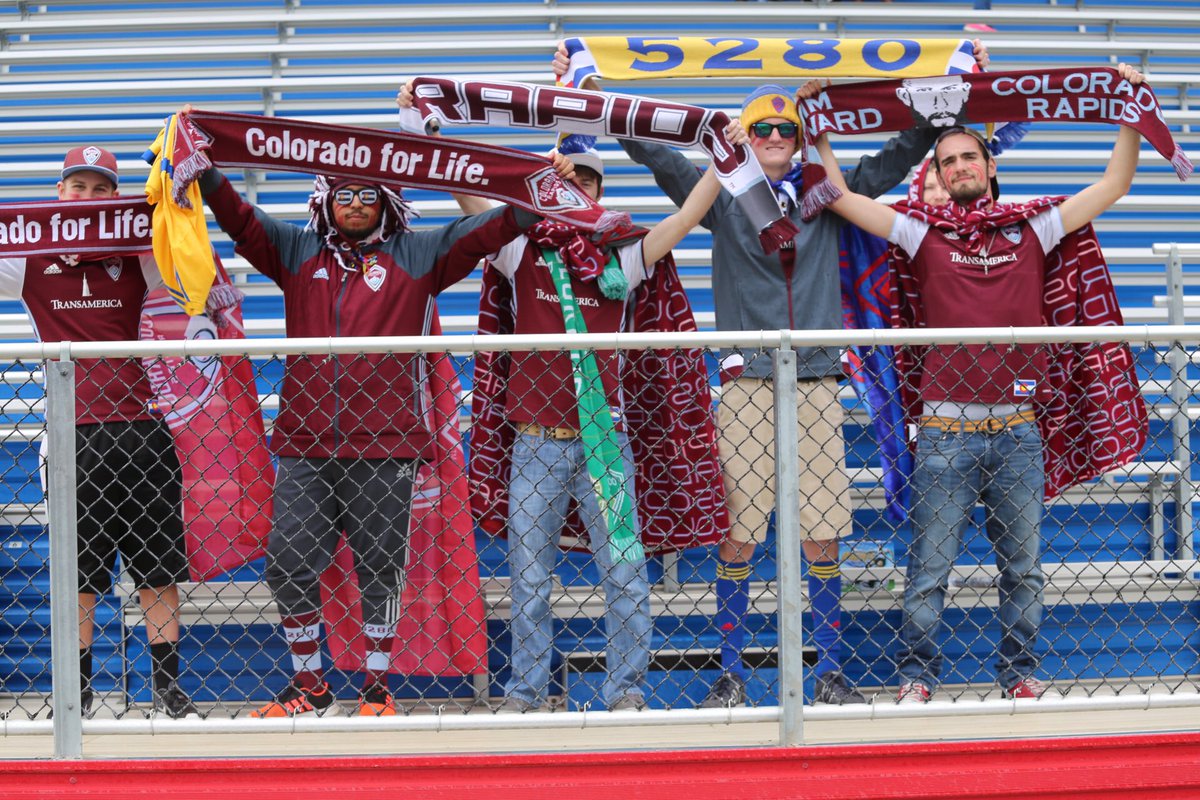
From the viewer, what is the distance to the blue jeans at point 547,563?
9.30ft

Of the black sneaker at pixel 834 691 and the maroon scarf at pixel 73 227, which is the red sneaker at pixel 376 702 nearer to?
the black sneaker at pixel 834 691

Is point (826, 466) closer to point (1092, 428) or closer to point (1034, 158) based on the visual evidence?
point (1092, 428)

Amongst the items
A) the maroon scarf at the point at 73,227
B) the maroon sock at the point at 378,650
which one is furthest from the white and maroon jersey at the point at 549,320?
the maroon scarf at the point at 73,227

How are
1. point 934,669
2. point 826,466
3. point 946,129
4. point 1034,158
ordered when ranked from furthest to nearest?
point 1034,158 < point 946,129 < point 826,466 < point 934,669

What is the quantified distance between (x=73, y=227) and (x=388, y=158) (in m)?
0.89

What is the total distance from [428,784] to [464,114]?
187cm

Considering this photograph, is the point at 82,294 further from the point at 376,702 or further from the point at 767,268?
the point at 767,268

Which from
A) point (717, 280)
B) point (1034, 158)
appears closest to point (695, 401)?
point (717, 280)

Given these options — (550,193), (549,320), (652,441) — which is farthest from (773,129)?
(652,441)

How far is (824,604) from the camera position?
10.4 feet

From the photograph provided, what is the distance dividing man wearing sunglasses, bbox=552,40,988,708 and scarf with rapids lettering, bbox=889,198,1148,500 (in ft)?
0.71

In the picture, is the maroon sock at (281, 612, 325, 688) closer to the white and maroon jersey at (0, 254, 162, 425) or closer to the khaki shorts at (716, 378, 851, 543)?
the white and maroon jersey at (0, 254, 162, 425)

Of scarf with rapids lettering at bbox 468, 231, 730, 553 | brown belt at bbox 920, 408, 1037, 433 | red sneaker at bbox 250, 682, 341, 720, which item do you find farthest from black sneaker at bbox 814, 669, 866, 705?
red sneaker at bbox 250, 682, 341, 720

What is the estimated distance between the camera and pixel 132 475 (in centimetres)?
308
